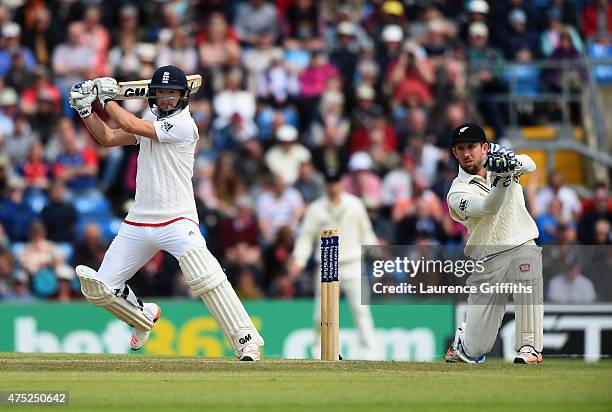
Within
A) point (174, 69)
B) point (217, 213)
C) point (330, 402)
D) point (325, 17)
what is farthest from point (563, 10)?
point (330, 402)

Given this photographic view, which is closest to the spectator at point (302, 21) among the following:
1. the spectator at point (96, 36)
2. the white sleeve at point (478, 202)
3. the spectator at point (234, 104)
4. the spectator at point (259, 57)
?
the spectator at point (259, 57)

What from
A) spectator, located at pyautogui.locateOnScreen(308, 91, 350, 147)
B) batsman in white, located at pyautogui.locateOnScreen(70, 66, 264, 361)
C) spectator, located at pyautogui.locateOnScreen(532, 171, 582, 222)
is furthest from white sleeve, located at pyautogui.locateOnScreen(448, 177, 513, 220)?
spectator, located at pyautogui.locateOnScreen(308, 91, 350, 147)

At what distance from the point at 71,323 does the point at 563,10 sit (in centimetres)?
944

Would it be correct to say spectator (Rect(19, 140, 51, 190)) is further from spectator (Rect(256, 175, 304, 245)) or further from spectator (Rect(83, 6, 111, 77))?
spectator (Rect(256, 175, 304, 245))

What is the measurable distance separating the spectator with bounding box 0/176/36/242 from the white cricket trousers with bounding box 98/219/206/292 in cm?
674

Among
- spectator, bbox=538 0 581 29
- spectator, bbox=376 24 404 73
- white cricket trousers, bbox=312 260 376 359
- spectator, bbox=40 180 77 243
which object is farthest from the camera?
spectator, bbox=538 0 581 29

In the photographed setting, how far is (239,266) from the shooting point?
18047 mm

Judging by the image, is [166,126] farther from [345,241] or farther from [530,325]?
[345,241]

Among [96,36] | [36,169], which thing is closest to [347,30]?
[96,36]

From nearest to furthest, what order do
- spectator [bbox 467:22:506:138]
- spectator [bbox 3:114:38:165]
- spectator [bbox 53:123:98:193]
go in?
spectator [bbox 53:123:98:193] < spectator [bbox 3:114:38:165] < spectator [bbox 467:22:506:138]

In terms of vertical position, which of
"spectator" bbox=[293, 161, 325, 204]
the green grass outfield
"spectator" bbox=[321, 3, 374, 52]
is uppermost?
"spectator" bbox=[321, 3, 374, 52]

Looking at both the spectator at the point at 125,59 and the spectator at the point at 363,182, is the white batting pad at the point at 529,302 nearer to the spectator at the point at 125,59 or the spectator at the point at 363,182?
the spectator at the point at 363,182

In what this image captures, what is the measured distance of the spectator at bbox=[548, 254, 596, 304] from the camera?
1414 cm

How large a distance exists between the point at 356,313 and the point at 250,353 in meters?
5.16
